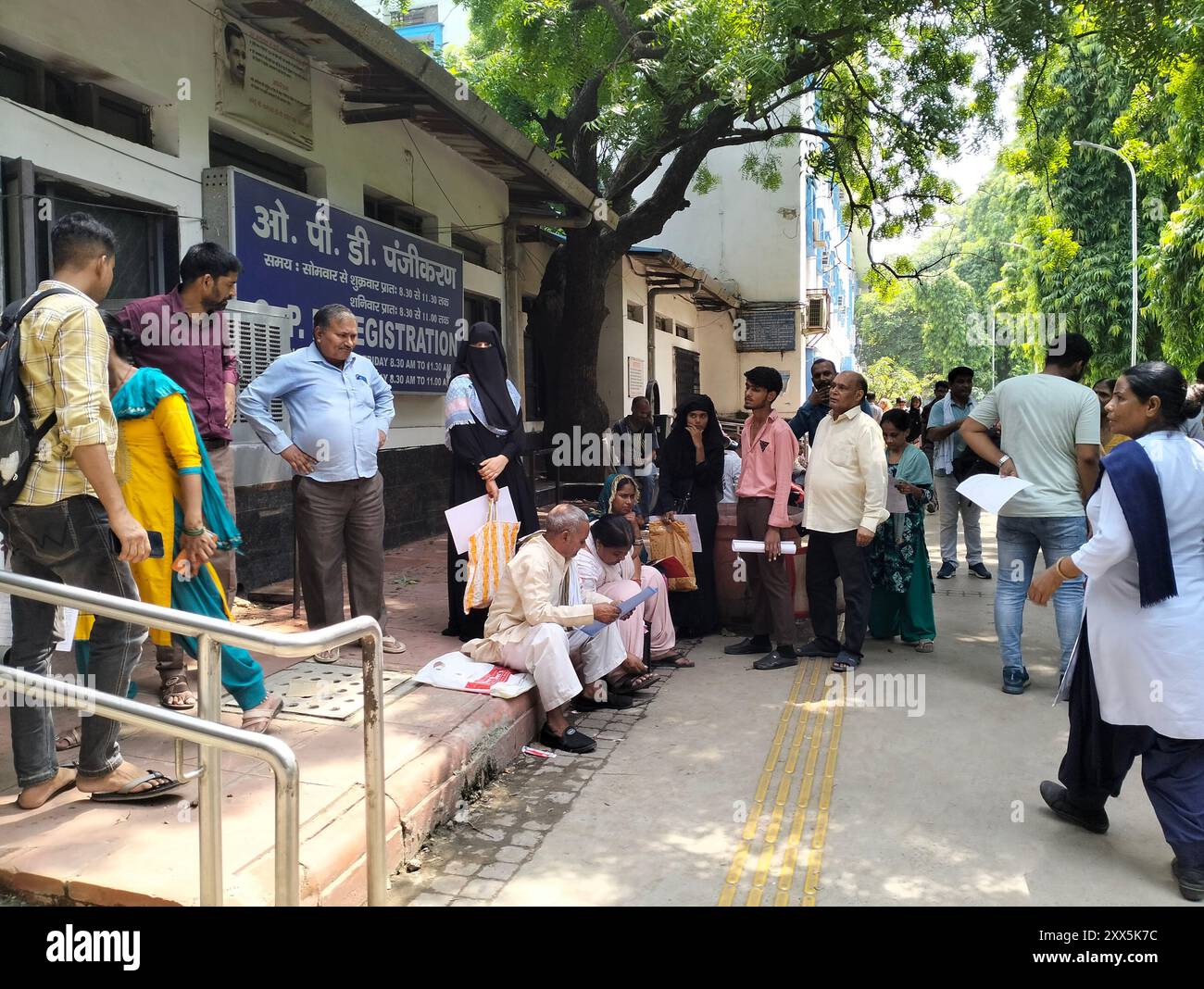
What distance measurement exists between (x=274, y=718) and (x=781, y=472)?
11.5 ft

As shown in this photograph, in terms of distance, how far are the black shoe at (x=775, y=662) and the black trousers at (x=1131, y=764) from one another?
2.44 meters

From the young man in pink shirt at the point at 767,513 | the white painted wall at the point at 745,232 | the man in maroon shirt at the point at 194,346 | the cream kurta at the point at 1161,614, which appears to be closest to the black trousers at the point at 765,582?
the young man in pink shirt at the point at 767,513

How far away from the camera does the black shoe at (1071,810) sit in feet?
12.0

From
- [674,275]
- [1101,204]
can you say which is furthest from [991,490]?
[1101,204]

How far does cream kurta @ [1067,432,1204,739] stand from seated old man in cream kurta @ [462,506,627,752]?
7.13 feet

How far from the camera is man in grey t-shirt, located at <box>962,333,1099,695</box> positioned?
17.7 feet

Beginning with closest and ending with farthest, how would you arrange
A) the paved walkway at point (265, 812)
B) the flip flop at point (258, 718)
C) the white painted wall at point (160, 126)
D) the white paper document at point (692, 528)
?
the paved walkway at point (265, 812), the flip flop at point (258, 718), the white painted wall at point (160, 126), the white paper document at point (692, 528)

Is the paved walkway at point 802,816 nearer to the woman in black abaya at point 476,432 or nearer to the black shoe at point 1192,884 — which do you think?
the black shoe at point 1192,884

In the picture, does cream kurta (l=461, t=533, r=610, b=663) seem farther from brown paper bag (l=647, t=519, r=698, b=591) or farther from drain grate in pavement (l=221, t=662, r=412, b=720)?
brown paper bag (l=647, t=519, r=698, b=591)

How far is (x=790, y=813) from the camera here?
12.8 ft

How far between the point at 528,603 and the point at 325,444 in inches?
A: 54.6

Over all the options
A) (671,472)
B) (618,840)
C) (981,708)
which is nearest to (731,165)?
(671,472)

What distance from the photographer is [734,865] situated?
3.43 m
